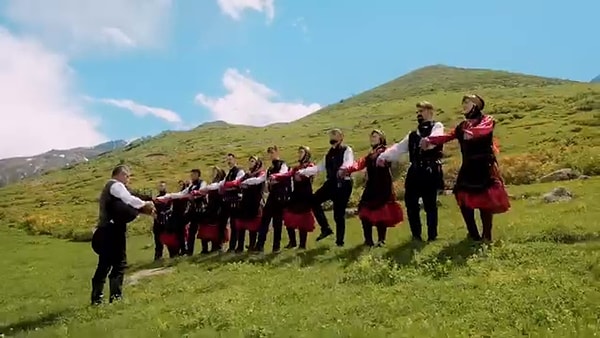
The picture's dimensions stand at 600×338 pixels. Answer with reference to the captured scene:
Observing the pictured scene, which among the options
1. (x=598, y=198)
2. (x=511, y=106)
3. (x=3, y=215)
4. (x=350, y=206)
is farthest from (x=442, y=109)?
(x=598, y=198)

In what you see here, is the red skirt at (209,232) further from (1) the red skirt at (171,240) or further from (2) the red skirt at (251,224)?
(2) the red skirt at (251,224)

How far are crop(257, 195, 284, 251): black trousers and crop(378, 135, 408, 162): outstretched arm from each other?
438 cm

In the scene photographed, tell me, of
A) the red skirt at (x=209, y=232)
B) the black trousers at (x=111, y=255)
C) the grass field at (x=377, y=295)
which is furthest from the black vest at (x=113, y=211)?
the red skirt at (x=209, y=232)

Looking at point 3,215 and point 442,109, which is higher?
point 442,109

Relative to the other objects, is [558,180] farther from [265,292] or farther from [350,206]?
[265,292]

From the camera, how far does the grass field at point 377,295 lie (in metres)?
9.15

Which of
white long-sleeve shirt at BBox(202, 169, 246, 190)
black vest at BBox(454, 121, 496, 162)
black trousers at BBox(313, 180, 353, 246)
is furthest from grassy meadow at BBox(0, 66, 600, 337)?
white long-sleeve shirt at BBox(202, 169, 246, 190)

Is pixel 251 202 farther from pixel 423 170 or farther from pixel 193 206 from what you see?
pixel 423 170

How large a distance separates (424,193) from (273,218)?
5753 millimetres

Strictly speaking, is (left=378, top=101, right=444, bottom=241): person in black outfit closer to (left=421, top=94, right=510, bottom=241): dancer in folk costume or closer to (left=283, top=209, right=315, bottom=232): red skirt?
(left=421, top=94, right=510, bottom=241): dancer in folk costume

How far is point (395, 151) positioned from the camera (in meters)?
15.0

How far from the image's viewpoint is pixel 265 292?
1272 centimetres

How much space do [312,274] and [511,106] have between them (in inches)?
A: 3406

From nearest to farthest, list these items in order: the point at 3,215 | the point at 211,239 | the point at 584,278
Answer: the point at 584,278 → the point at 211,239 → the point at 3,215
